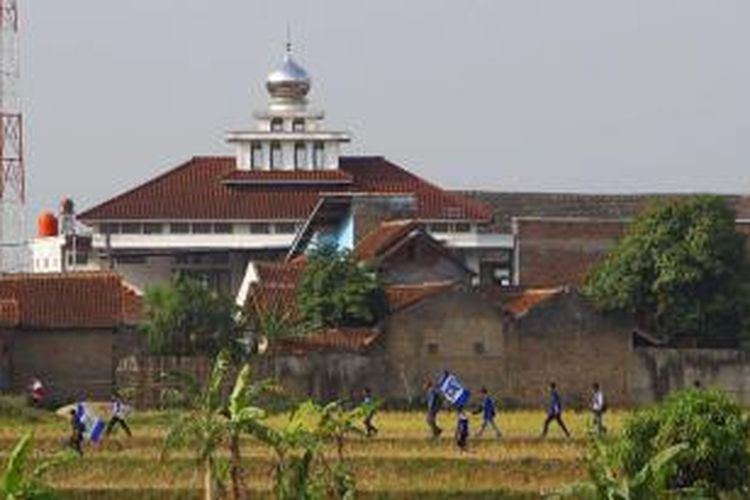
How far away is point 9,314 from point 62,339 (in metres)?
1.38

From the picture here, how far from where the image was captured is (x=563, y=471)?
123 ft


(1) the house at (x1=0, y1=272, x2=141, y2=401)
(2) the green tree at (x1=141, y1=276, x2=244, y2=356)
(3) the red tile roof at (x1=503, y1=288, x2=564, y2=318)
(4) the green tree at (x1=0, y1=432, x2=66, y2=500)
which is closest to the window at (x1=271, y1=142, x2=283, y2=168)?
(2) the green tree at (x1=141, y1=276, x2=244, y2=356)

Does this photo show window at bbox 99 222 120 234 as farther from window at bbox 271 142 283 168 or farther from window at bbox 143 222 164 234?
window at bbox 271 142 283 168

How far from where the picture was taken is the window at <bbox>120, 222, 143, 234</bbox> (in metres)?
79.4

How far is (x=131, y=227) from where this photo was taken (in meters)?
79.6

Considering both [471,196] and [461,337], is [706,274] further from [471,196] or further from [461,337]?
[471,196]

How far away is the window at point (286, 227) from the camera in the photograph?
79625 millimetres

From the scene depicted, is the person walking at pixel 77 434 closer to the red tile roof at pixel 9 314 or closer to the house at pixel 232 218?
the red tile roof at pixel 9 314

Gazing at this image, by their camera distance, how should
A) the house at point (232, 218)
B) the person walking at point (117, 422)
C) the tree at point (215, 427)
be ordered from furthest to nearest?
the house at point (232, 218), the person walking at point (117, 422), the tree at point (215, 427)

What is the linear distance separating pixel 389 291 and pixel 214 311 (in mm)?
4231

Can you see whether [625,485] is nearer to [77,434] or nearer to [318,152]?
[77,434]

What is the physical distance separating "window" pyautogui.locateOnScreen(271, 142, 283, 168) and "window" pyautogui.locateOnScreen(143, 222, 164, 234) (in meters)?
6.58

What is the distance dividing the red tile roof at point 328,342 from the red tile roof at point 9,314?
5.86 meters

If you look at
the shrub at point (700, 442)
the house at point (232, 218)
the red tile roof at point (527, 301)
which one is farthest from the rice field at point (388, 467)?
the house at point (232, 218)
